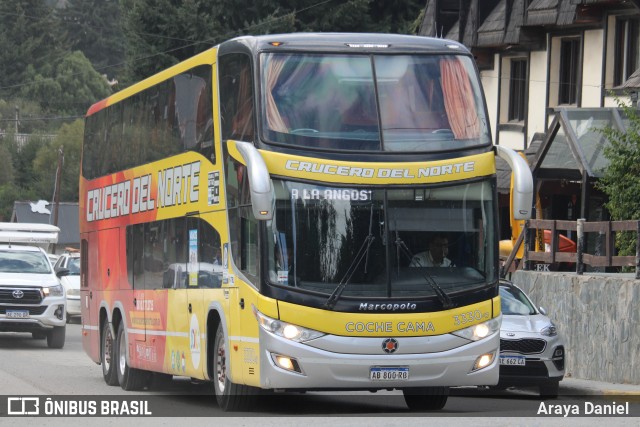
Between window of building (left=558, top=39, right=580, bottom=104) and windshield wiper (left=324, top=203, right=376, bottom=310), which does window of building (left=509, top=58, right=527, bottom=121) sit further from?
windshield wiper (left=324, top=203, right=376, bottom=310)

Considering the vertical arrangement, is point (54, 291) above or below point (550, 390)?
above

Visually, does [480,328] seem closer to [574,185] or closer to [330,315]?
[330,315]

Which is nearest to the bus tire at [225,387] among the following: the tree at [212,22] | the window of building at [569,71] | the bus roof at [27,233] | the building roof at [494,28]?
the bus roof at [27,233]

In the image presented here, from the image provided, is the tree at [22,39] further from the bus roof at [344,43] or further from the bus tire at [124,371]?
the bus roof at [344,43]

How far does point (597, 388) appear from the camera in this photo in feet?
66.4

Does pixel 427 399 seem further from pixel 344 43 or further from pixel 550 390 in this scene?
pixel 550 390

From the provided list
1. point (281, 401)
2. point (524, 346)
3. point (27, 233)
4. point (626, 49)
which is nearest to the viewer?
point (281, 401)

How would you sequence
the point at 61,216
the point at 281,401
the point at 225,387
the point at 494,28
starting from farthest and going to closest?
the point at 61,216
the point at 494,28
the point at 281,401
the point at 225,387

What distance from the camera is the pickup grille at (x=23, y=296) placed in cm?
2822

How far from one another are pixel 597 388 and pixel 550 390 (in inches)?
29.9

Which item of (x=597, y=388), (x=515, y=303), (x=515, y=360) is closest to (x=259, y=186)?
(x=515, y=360)

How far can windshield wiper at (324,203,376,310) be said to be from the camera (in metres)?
14.2

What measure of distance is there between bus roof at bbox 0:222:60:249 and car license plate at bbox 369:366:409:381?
19728 millimetres

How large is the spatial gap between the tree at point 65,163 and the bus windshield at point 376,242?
316ft
